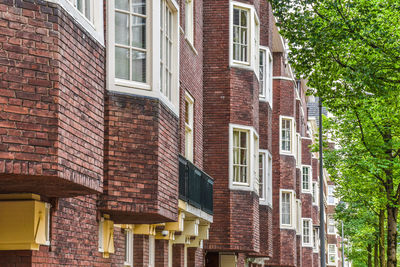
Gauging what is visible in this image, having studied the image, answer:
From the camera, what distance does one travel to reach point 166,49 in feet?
51.0

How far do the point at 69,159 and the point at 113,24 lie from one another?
434 centimetres

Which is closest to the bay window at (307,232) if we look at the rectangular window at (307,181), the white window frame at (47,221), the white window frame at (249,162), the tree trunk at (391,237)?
the rectangular window at (307,181)

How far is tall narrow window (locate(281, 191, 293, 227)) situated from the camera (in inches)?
1636

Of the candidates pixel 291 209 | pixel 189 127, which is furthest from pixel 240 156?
pixel 291 209

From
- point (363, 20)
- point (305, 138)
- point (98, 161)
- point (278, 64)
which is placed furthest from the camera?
point (305, 138)

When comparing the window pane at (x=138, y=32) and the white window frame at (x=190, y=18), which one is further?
the white window frame at (x=190, y=18)

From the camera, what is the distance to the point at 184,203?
19.2m

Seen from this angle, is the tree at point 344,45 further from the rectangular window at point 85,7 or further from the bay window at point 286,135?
the bay window at point 286,135

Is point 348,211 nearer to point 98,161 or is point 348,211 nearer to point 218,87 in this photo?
point 218,87

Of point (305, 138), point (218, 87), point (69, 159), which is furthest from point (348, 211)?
point (69, 159)

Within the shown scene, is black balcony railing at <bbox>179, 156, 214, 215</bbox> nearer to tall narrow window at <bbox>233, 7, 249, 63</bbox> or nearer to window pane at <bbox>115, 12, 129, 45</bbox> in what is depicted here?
tall narrow window at <bbox>233, 7, 249, 63</bbox>

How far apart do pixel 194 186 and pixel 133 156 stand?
7735mm

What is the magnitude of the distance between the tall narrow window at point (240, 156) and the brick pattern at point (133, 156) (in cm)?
1274

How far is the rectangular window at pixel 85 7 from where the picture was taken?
35.8 ft
